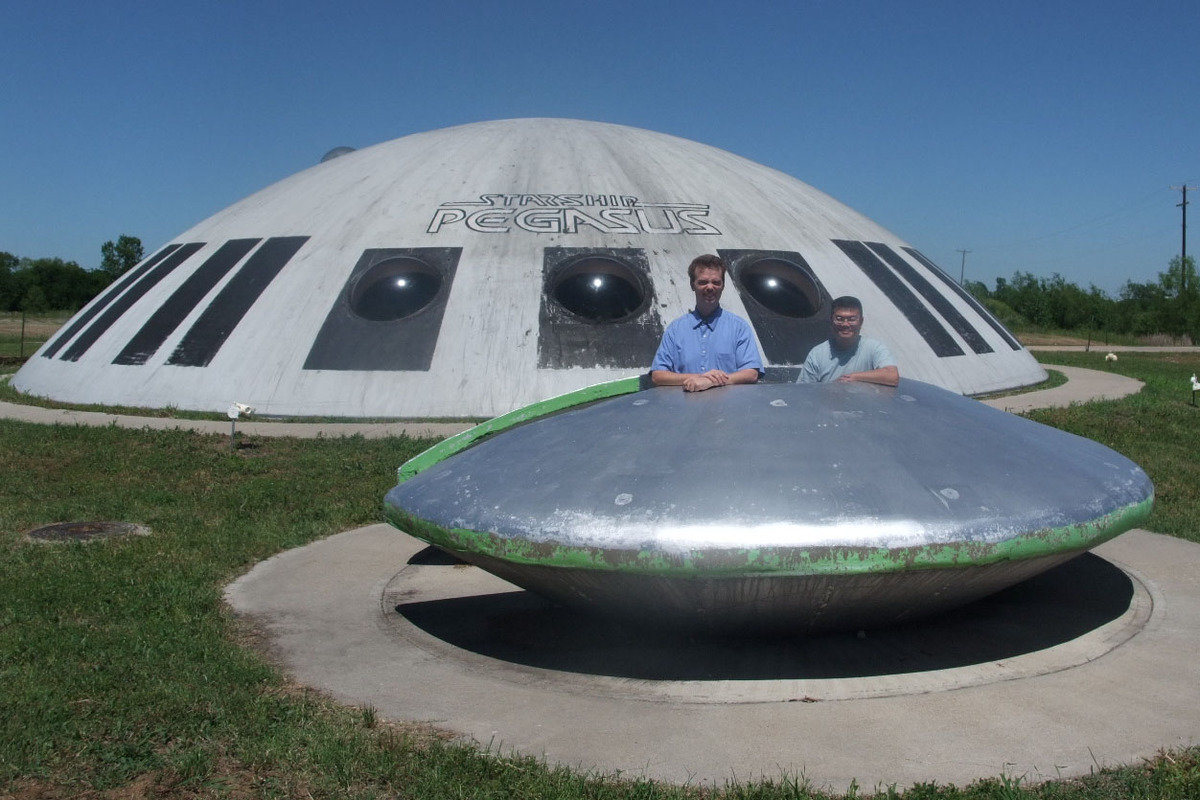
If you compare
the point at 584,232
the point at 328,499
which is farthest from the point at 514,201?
the point at 328,499

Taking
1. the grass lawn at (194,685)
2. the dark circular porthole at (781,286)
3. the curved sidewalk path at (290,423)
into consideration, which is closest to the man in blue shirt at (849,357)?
the grass lawn at (194,685)

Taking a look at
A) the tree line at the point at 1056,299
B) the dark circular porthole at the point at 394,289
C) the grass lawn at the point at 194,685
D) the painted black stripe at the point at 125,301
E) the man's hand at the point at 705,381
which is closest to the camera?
the grass lawn at the point at 194,685

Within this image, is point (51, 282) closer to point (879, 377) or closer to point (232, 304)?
point (232, 304)

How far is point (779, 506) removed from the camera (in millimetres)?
4477

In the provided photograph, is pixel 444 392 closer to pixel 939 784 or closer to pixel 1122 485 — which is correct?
pixel 1122 485

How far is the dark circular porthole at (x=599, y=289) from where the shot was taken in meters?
14.0

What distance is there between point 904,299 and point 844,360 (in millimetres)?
10814

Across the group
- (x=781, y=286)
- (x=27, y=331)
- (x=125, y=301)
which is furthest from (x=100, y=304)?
(x=27, y=331)

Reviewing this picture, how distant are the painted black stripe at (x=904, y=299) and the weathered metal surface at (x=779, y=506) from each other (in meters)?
10.6

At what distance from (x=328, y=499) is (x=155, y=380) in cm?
685

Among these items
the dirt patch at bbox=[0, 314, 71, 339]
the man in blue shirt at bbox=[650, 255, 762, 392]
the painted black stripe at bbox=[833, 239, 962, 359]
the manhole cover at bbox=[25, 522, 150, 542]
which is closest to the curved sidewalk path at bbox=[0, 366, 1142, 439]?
the painted black stripe at bbox=[833, 239, 962, 359]

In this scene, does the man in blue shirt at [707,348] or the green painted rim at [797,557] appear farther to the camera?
the man in blue shirt at [707,348]

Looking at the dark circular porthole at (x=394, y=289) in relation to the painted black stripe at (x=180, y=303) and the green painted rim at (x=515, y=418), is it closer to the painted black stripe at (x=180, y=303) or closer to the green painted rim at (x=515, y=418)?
the painted black stripe at (x=180, y=303)

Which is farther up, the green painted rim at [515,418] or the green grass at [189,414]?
the green painted rim at [515,418]
